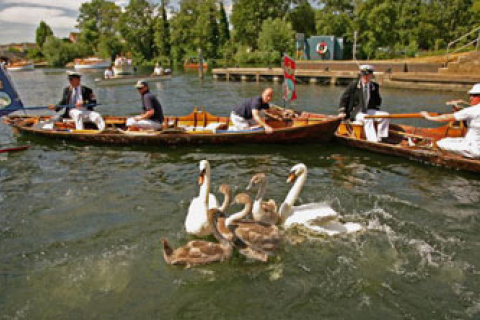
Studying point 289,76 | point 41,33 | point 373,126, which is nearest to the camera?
point 373,126

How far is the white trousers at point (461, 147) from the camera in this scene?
9141 millimetres

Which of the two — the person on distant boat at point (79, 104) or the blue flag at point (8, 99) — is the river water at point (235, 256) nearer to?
the person on distant boat at point (79, 104)

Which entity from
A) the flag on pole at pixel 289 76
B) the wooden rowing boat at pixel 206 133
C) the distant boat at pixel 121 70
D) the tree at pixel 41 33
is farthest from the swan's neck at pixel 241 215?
the tree at pixel 41 33

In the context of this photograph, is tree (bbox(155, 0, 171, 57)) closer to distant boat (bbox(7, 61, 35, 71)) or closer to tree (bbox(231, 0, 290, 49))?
tree (bbox(231, 0, 290, 49))

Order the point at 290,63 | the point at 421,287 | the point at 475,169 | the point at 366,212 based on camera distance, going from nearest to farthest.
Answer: the point at 421,287
the point at 366,212
the point at 475,169
the point at 290,63

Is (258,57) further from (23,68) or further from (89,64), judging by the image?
(23,68)

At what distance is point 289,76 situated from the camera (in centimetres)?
1339

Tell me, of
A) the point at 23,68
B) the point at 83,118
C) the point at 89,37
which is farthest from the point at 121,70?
the point at 89,37

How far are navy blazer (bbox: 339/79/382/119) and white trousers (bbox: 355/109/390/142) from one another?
0.20m

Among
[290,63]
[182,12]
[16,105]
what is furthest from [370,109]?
[182,12]

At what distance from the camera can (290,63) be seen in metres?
13.1

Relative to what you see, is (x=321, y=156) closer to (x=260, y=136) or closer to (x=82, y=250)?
(x=260, y=136)

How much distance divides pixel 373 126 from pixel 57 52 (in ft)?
288

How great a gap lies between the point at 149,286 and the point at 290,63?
997 cm
